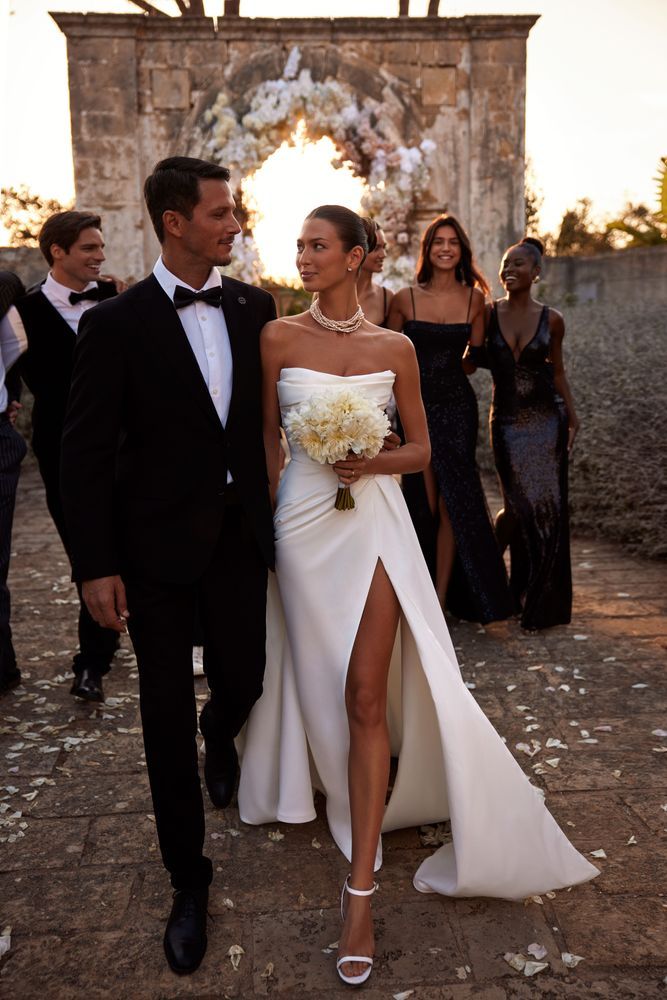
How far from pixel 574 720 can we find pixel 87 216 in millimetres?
3363

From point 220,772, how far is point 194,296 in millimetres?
1823

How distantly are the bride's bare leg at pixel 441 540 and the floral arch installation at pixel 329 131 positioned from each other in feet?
22.0

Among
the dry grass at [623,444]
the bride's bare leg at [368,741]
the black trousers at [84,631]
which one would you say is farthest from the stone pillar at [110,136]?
the bride's bare leg at [368,741]

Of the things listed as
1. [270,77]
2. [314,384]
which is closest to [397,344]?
[314,384]

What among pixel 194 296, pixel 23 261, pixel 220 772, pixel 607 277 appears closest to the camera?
pixel 194 296

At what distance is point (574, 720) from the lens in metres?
4.06

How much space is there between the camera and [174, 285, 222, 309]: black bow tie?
2627 mm

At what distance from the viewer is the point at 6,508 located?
14.9ft

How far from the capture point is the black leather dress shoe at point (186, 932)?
2.48 meters

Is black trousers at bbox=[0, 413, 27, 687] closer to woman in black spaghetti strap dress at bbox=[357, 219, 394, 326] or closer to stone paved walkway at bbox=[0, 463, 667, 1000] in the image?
stone paved walkway at bbox=[0, 463, 667, 1000]

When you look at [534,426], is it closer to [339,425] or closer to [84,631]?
[84,631]

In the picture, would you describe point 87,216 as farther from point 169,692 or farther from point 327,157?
point 327,157

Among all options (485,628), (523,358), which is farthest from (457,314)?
(485,628)

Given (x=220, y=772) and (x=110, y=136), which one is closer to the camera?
(x=220, y=772)
